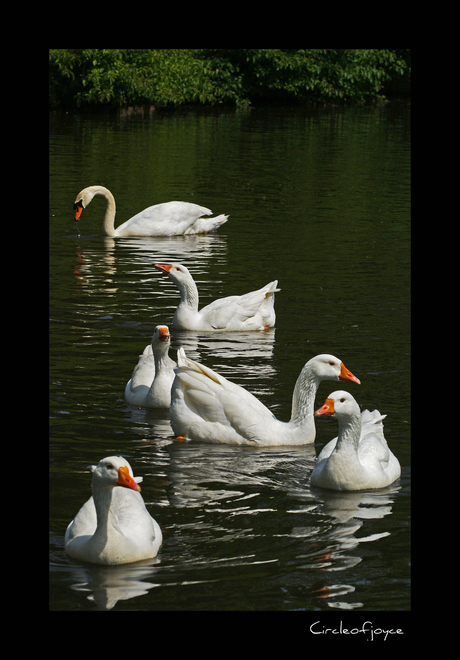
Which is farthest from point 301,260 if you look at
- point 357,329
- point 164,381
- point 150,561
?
point 150,561

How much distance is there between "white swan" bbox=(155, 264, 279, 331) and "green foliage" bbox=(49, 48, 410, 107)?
35.0 m

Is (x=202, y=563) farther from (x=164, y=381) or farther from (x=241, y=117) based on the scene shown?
(x=241, y=117)

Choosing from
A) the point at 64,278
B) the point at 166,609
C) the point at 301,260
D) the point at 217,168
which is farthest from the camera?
the point at 217,168

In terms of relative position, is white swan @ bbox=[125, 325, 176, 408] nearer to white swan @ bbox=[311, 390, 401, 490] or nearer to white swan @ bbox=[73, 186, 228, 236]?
white swan @ bbox=[311, 390, 401, 490]

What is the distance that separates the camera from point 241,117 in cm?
4903

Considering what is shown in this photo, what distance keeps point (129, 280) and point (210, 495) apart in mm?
8578

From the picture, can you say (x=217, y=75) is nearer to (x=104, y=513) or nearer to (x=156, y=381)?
(x=156, y=381)

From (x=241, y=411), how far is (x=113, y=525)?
8.33 feet

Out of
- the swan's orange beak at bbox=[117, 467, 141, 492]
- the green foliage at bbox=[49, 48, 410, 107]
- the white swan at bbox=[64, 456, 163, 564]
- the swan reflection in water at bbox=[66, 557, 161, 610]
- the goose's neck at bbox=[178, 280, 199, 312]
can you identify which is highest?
the green foliage at bbox=[49, 48, 410, 107]

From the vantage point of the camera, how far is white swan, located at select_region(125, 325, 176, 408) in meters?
9.88

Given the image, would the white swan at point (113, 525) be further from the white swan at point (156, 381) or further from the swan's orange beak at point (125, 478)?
the white swan at point (156, 381)

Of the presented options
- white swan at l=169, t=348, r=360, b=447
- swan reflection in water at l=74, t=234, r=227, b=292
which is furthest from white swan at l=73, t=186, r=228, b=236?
white swan at l=169, t=348, r=360, b=447

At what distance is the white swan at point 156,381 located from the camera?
32.4 ft

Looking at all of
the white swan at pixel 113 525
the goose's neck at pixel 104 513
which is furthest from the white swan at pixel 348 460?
the goose's neck at pixel 104 513
